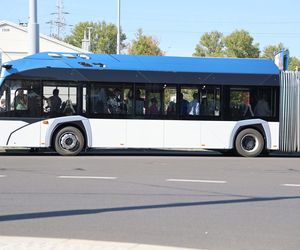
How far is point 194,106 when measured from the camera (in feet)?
59.0

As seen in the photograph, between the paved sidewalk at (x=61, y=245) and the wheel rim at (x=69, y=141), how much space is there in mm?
10835

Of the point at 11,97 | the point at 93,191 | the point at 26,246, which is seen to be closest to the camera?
the point at 26,246

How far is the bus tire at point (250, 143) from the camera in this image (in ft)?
59.1

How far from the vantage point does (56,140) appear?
17.1m

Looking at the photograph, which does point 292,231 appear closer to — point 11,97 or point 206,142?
point 206,142

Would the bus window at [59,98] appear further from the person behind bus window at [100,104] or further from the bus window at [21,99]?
the person behind bus window at [100,104]

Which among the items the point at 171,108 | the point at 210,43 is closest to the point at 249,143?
the point at 171,108

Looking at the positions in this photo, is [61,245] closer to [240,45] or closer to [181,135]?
[181,135]

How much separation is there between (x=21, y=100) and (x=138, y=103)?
3.69 meters

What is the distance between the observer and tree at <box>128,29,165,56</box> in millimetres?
68438

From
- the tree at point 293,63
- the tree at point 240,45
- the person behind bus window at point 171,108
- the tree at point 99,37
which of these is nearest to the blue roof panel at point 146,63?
the person behind bus window at point 171,108

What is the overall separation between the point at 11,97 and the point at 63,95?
5.24 ft

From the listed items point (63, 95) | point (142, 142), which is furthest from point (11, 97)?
point (142, 142)

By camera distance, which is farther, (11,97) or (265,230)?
(11,97)
